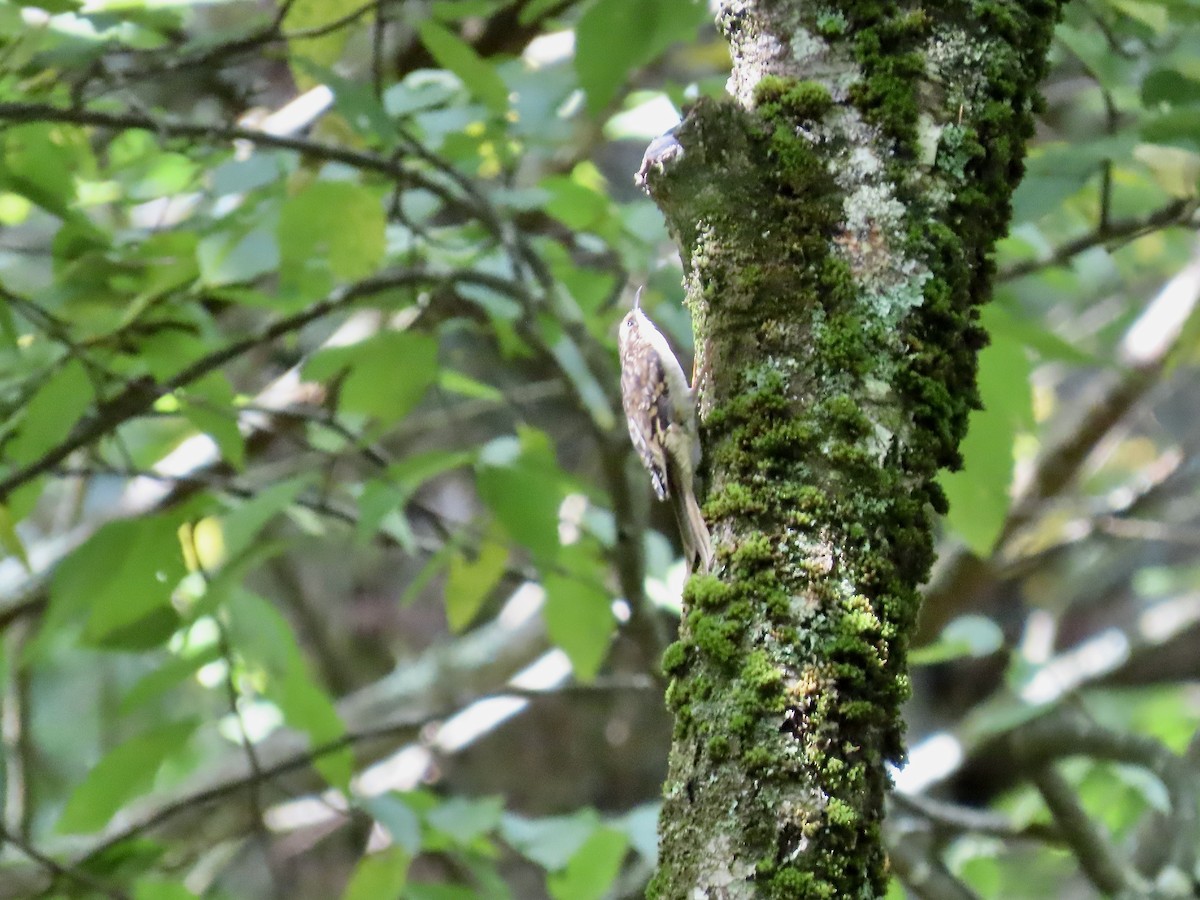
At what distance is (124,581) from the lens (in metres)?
2.24

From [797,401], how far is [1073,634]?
8087mm

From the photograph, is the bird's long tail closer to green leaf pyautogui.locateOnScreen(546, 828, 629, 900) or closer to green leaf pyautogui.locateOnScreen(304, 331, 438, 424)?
green leaf pyautogui.locateOnScreen(304, 331, 438, 424)

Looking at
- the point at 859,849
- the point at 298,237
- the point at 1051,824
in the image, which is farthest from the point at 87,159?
the point at 1051,824

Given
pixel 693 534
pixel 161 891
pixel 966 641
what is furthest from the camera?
pixel 966 641

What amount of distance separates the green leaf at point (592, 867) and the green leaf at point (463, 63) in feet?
4.61

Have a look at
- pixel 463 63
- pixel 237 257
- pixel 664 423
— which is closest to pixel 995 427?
pixel 664 423

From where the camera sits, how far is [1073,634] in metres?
8.63

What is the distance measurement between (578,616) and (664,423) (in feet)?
2.71

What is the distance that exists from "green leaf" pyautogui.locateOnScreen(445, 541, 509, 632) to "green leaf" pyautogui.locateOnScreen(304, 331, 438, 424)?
431 mm

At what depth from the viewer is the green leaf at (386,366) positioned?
93.7 inches

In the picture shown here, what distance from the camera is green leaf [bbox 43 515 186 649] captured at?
7.30ft

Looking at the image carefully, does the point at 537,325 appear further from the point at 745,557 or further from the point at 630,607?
the point at 745,557

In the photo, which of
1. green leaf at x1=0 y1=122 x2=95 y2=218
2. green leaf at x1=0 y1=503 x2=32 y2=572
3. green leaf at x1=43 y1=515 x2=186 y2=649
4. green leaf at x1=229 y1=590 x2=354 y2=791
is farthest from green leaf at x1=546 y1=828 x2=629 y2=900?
green leaf at x1=0 y1=122 x2=95 y2=218

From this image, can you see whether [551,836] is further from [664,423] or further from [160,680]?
[664,423]
